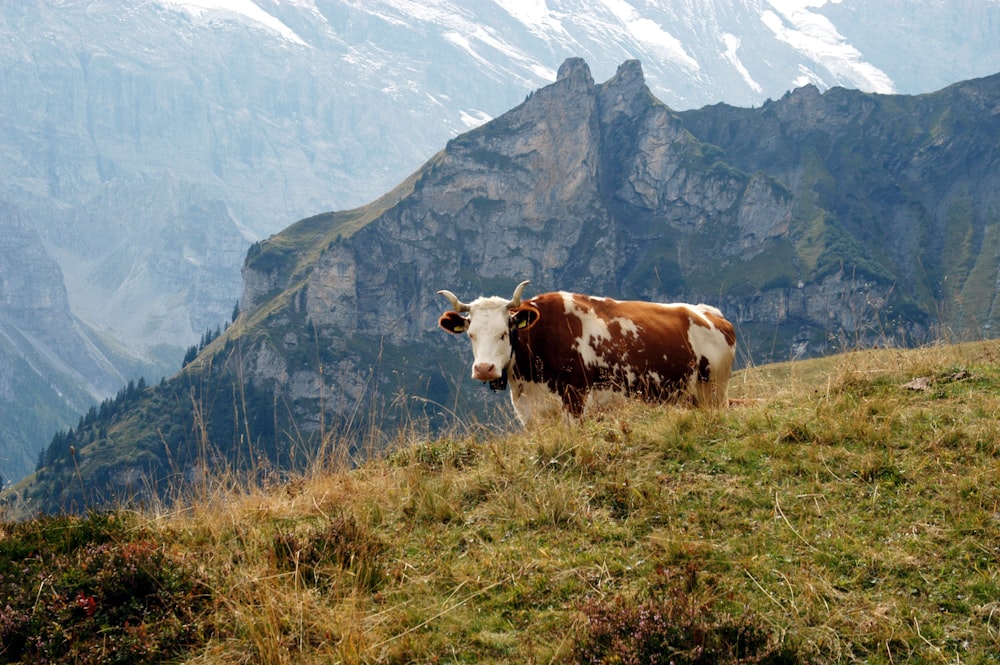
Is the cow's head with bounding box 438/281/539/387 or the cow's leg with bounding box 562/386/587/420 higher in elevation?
the cow's head with bounding box 438/281/539/387

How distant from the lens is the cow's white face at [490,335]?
37.0ft

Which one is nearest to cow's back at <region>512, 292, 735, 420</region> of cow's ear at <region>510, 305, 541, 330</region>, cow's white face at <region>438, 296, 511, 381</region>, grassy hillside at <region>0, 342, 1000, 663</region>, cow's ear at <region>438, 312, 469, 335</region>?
cow's ear at <region>510, 305, 541, 330</region>

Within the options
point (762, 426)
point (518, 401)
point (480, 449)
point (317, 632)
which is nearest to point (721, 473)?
point (762, 426)

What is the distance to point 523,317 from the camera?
12195 mm

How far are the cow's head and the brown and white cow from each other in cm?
2

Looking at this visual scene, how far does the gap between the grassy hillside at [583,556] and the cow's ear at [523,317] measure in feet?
10.3

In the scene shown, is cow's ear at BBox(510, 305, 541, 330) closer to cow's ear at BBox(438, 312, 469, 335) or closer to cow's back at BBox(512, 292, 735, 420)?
cow's back at BBox(512, 292, 735, 420)

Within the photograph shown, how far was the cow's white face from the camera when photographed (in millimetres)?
11289

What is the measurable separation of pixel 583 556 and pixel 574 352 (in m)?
6.20

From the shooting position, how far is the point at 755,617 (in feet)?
17.7

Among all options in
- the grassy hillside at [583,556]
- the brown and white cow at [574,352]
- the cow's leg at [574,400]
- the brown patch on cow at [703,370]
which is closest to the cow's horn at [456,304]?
the brown and white cow at [574,352]

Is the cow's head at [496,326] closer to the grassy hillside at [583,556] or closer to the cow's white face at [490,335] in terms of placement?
the cow's white face at [490,335]

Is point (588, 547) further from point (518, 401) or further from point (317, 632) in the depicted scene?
point (518, 401)

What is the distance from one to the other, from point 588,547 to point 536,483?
54.0 inches
